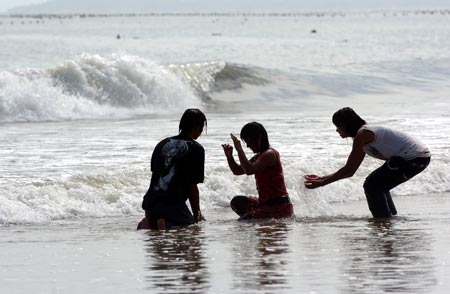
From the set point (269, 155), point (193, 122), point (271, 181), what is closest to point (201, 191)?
point (271, 181)

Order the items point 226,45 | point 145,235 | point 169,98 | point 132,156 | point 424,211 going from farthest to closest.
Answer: point 226,45
point 169,98
point 132,156
point 424,211
point 145,235

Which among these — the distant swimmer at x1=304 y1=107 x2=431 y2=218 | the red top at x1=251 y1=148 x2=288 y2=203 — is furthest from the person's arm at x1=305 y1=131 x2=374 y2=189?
the red top at x1=251 y1=148 x2=288 y2=203

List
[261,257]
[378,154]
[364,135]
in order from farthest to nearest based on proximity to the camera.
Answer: [378,154], [364,135], [261,257]

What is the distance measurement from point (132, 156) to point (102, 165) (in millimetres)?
1008

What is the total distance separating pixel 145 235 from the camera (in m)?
9.20

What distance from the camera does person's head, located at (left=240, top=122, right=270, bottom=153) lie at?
935 centimetres

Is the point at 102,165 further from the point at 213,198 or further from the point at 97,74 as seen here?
the point at 97,74

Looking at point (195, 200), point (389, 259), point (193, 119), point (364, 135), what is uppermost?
point (193, 119)

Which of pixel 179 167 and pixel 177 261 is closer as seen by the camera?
pixel 177 261

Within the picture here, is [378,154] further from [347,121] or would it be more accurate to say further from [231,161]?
[231,161]

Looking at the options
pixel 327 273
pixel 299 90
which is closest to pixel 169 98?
pixel 299 90

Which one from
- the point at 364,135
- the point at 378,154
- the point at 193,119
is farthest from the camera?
the point at 378,154

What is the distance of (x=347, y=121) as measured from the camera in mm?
9344

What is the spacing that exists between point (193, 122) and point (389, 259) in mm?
2028
